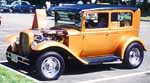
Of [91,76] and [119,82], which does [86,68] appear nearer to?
[91,76]

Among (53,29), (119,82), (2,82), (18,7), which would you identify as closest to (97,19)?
(53,29)

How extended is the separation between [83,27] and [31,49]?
4.77 feet

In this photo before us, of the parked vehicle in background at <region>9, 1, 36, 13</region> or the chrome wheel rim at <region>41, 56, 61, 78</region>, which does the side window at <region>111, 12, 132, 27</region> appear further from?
the parked vehicle in background at <region>9, 1, 36, 13</region>

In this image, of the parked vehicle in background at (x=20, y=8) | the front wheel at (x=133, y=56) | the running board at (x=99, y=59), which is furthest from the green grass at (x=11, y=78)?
the parked vehicle in background at (x=20, y=8)

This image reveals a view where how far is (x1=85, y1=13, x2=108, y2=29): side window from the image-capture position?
11.0m

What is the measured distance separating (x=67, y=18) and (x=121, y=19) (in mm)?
1452

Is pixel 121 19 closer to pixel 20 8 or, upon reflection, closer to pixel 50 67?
pixel 50 67

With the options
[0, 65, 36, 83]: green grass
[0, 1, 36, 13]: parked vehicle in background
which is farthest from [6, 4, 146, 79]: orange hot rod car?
[0, 1, 36, 13]: parked vehicle in background

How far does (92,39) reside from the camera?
11.0 meters

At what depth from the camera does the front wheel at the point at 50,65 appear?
9.88 meters

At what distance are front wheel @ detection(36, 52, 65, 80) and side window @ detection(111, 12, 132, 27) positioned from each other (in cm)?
200

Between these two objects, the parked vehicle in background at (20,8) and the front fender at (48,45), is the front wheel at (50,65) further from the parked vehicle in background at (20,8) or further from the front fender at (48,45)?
the parked vehicle in background at (20,8)

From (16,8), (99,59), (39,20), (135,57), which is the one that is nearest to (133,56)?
(135,57)

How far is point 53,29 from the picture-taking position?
11.0 m
